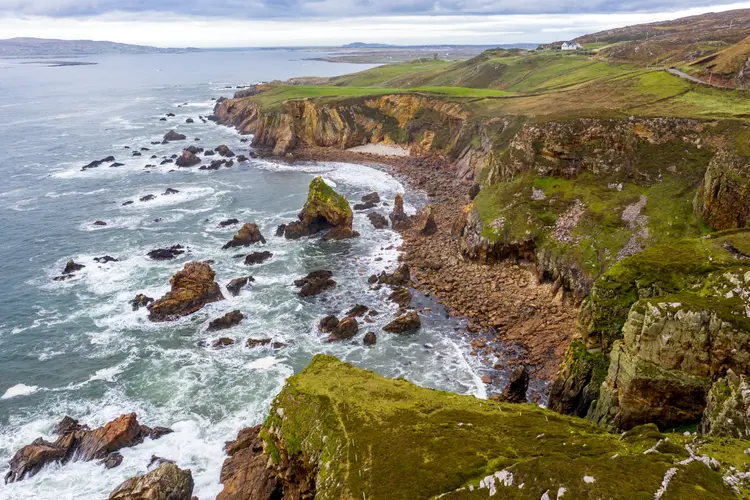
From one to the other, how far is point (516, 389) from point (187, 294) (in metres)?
33.8

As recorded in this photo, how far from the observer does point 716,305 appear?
942 inches

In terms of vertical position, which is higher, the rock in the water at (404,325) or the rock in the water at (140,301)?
the rock in the water at (404,325)

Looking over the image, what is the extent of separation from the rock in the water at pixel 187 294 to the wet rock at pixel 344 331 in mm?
14764

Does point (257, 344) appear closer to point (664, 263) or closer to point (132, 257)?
point (132, 257)

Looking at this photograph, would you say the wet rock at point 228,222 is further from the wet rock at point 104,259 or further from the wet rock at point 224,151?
the wet rock at point 224,151

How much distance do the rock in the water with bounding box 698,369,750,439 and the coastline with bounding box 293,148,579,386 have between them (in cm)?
1423

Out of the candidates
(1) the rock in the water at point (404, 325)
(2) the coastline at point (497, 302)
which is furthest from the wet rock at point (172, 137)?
(1) the rock in the water at point (404, 325)

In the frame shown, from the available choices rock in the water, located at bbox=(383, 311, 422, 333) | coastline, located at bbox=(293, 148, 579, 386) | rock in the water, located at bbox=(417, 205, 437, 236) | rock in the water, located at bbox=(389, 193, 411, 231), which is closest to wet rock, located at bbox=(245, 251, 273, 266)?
coastline, located at bbox=(293, 148, 579, 386)

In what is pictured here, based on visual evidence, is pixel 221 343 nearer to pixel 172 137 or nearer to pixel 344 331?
pixel 344 331

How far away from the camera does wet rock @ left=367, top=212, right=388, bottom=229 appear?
70.4m

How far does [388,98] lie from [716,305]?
327ft

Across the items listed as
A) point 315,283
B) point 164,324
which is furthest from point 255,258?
point 164,324

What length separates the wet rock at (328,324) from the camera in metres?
46.0

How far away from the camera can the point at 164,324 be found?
47.4 metres
